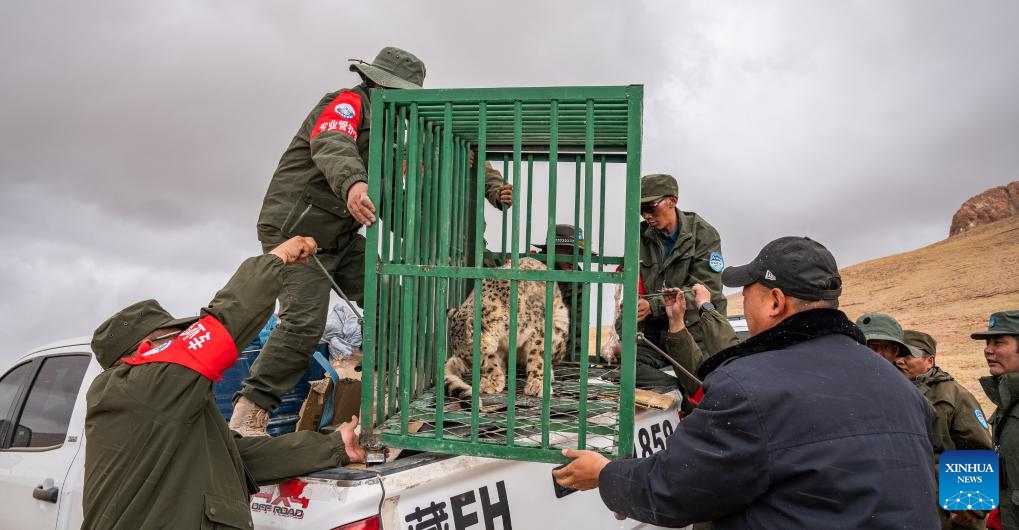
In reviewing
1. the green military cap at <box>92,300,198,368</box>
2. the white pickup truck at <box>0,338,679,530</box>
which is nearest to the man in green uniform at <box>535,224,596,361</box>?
the white pickup truck at <box>0,338,679,530</box>

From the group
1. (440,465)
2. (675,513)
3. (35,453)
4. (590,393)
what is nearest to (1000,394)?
(590,393)

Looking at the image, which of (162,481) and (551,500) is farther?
(551,500)

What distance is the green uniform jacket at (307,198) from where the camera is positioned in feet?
12.7

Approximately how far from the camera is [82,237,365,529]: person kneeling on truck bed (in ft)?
7.82

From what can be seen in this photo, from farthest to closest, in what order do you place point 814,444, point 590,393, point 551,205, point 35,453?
point 35,453
point 590,393
point 551,205
point 814,444

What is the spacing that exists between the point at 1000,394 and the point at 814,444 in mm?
3702

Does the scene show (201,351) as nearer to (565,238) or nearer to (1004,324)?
(565,238)

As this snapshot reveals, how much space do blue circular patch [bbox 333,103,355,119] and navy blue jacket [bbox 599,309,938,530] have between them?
2371 mm

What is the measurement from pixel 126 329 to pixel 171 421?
459 millimetres

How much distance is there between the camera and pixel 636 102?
265cm

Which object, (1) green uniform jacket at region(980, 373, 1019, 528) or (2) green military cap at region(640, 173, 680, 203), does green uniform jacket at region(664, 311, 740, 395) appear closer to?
(2) green military cap at region(640, 173, 680, 203)

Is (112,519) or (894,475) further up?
(894,475)

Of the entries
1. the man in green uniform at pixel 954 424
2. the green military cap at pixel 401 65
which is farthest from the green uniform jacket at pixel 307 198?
the man in green uniform at pixel 954 424

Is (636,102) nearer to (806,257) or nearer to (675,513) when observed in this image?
(806,257)
